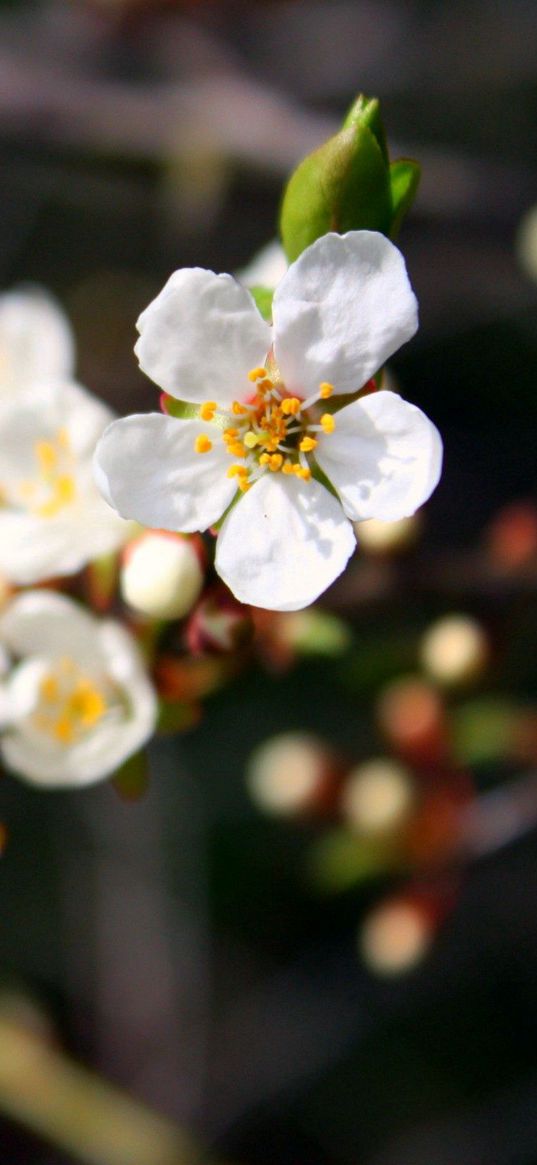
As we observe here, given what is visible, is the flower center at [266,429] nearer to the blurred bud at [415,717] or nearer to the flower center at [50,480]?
the flower center at [50,480]

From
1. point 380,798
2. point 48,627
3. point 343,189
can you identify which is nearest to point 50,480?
point 48,627

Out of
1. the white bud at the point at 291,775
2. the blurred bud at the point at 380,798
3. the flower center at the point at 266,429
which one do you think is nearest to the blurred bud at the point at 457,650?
the blurred bud at the point at 380,798

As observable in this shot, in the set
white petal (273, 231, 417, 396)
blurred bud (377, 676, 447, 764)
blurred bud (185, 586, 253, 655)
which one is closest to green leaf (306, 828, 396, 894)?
blurred bud (377, 676, 447, 764)

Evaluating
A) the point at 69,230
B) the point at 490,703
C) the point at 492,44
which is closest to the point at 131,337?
the point at 69,230

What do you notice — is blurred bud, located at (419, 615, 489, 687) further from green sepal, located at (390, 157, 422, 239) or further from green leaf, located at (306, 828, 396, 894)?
green sepal, located at (390, 157, 422, 239)

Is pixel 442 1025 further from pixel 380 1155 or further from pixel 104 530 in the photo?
pixel 104 530

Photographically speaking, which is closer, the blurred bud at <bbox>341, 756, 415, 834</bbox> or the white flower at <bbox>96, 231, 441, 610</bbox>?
the white flower at <bbox>96, 231, 441, 610</bbox>
